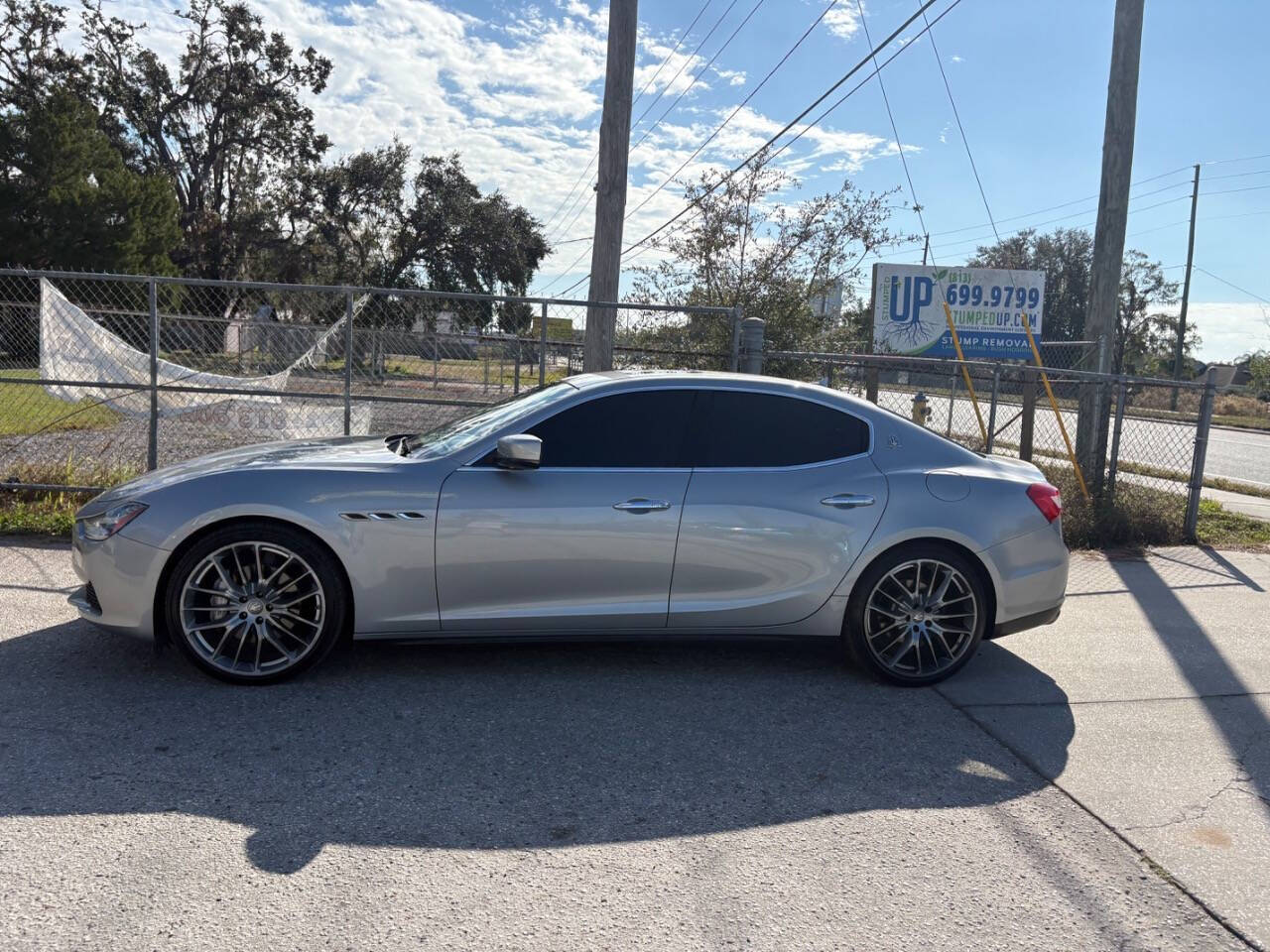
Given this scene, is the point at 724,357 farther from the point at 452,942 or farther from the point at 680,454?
the point at 452,942

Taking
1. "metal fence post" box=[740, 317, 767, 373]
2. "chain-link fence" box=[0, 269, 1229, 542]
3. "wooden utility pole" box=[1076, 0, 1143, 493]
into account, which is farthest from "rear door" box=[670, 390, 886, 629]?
"wooden utility pole" box=[1076, 0, 1143, 493]

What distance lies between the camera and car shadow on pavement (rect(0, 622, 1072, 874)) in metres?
3.36

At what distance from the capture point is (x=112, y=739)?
12.5 ft

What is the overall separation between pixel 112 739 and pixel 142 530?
948 mm

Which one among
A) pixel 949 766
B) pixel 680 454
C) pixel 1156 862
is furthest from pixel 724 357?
pixel 1156 862

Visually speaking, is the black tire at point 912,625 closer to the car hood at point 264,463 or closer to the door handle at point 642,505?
the door handle at point 642,505

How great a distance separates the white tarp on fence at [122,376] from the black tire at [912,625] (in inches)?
203

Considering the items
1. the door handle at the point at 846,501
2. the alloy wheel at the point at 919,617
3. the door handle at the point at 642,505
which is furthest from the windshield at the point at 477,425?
the alloy wheel at the point at 919,617

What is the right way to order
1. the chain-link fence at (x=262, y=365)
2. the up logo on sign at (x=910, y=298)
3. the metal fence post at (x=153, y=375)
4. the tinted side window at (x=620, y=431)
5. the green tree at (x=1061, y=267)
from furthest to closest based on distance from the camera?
the green tree at (x=1061, y=267), the up logo on sign at (x=910, y=298), the chain-link fence at (x=262, y=365), the metal fence post at (x=153, y=375), the tinted side window at (x=620, y=431)

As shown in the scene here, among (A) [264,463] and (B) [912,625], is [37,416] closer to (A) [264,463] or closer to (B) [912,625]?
(A) [264,463]

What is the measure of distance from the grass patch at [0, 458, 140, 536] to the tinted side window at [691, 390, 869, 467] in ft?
17.2

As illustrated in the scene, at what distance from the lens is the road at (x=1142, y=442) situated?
16291 millimetres

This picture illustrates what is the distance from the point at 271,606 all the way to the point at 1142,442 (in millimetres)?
20511

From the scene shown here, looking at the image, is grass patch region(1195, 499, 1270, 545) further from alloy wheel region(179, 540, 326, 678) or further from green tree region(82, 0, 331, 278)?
green tree region(82, 0, 331, 278)
